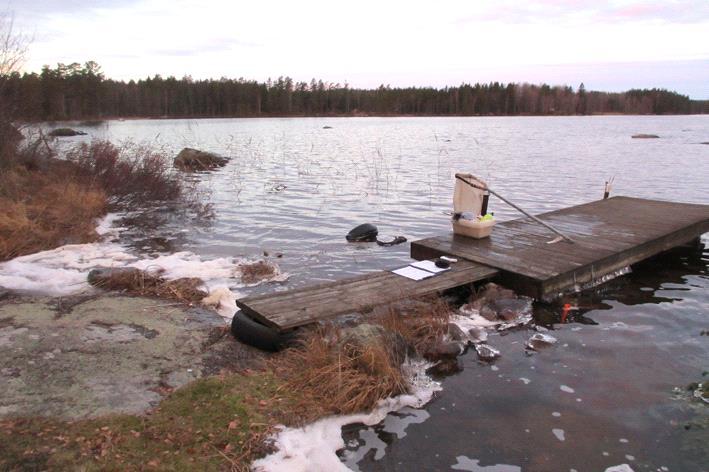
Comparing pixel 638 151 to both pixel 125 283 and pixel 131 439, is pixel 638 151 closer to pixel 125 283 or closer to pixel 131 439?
pixel 125 283

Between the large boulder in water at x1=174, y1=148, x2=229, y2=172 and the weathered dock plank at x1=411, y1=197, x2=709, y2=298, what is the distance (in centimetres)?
1683

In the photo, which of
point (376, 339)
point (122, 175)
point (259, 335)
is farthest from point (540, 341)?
point (122, 175)

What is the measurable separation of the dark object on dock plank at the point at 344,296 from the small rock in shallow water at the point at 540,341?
1238 millimetres

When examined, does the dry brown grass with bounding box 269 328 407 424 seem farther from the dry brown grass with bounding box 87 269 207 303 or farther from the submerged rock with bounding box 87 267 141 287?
the submerged rock with bounding box 87 267 141 287

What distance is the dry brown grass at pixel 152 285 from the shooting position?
7371 millimetres

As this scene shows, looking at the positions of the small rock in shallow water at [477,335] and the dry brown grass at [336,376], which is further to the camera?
the small rock in shallow water at [477,335]

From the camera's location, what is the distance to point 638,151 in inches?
1378

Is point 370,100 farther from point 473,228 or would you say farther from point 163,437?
point 163,437

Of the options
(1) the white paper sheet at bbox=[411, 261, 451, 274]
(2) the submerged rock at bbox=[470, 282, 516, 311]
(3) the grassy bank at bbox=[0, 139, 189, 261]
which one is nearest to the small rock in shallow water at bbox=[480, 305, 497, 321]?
(2) the submerged rock at bbox=[470, 282, 516, 311]

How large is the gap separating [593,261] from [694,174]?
19.7m

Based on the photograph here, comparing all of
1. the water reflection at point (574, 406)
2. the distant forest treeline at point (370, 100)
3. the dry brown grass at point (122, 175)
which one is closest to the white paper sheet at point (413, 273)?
the water reflection at point (574, 406)

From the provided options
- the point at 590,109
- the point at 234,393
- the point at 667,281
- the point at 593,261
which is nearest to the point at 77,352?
the point at 234,393

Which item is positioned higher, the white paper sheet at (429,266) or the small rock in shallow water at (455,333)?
the white paper sheet at (429,266)

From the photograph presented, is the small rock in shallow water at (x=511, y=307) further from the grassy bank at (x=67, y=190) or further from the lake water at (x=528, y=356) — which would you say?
the grassy bank at (x=67, y=190)
